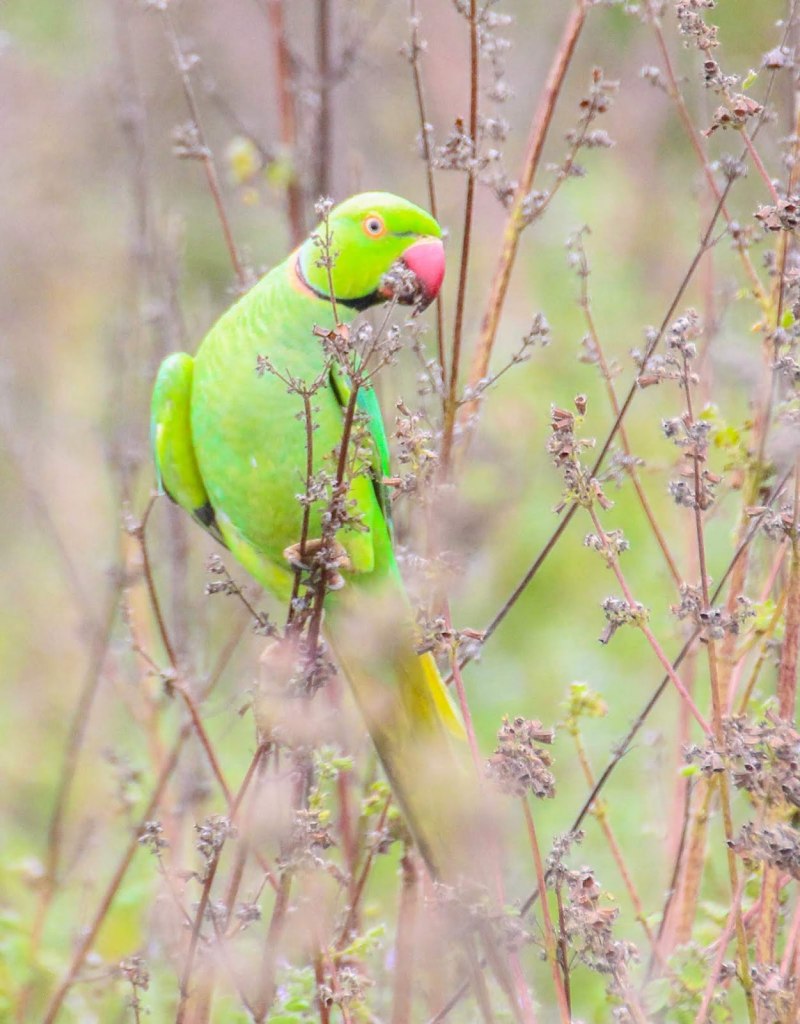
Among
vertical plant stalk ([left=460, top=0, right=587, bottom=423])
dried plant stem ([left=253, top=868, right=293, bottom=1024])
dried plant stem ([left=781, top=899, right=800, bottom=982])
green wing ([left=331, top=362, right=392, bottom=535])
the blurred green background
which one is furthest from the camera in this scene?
the blurred green background

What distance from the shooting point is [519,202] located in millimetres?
1789

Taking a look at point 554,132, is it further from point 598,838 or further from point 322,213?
point 322,213

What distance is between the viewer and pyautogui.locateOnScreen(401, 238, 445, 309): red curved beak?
6.90ft

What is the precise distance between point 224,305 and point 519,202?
3.31 meters

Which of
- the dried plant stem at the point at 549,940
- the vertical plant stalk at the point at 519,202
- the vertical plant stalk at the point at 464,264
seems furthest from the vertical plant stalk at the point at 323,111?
the dried plant stem at the point at 549,940

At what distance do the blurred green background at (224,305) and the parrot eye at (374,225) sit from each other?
16.7 inches

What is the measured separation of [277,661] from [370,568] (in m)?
0.53

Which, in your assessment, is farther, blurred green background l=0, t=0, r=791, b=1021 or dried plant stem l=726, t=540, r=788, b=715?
blurred green background l=0, t=0, r=791, b=1021

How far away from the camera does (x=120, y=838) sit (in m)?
3.89

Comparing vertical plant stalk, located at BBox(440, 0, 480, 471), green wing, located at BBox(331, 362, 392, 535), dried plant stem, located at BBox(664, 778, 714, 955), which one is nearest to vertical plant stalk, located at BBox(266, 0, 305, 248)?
green wing, located at BBox(331, 362, 392, 535)

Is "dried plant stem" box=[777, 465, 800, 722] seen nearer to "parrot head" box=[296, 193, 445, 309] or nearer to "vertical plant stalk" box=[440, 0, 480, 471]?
"vertical plant stalk" box=[440, 0, 480, 471]

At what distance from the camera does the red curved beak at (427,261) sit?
6.90 ft

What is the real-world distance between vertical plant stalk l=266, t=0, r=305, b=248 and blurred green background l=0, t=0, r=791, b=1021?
82 mm

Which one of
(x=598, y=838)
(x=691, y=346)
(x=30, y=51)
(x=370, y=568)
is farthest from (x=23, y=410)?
(x=691, y=346)
